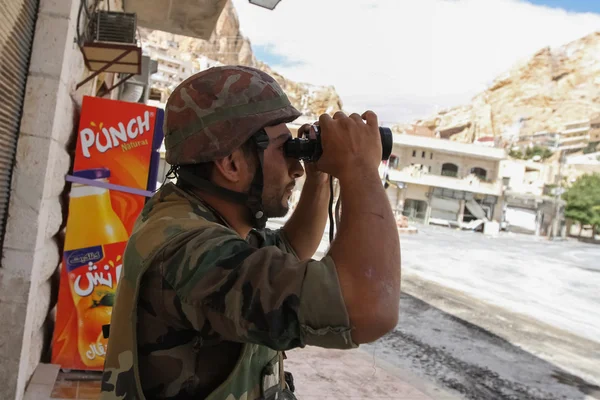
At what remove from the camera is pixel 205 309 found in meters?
0.82

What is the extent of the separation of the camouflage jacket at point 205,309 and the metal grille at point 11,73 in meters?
1.69

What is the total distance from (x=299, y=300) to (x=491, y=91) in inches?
3260

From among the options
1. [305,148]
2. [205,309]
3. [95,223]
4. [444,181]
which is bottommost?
[95,223]

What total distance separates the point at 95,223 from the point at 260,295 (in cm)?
298

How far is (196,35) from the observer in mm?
6273

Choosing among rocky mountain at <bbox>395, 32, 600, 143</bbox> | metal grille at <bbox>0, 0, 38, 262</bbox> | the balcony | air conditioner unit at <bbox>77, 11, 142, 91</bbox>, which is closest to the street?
air conditioner unit at <bbox>77, 11, 142, 91</bbox>

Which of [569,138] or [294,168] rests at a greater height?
[569,138]

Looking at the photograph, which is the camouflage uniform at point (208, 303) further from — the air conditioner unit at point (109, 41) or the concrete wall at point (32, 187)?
the air conditioner unit at point (109, 41)

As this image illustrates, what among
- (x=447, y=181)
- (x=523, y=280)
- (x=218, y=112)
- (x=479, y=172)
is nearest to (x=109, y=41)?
(x=218, y=112)

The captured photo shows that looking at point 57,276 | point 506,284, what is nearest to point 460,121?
point 506,284


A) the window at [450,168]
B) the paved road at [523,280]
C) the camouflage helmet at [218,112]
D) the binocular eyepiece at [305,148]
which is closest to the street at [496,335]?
the paved road at [523,280]

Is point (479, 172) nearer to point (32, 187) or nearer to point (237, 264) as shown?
point (32, 187)

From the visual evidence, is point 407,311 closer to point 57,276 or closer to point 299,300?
point 57,276

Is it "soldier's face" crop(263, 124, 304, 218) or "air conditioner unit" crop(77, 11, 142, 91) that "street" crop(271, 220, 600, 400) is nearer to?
"air conditioner unit" crop(77, 11, 142, 91)
